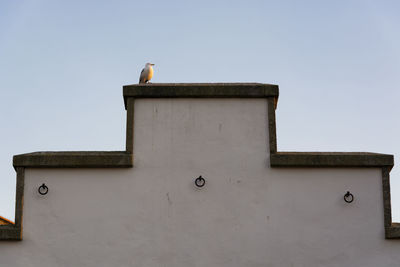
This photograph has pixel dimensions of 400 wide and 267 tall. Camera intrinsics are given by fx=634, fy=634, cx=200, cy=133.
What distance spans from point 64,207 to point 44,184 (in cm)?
63

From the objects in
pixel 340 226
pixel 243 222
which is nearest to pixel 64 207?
pixel 243 222

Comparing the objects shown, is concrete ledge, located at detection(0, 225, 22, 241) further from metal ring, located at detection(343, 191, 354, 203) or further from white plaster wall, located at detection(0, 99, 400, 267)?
metal ring, located at detection(343, 191, 354, 203)

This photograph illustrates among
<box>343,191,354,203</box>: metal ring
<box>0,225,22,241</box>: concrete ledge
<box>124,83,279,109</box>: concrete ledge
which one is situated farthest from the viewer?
<box>124,83,279,109</box>: concrete ledge

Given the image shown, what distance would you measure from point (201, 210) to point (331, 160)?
9.21 ft

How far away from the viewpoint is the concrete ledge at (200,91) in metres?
13.1

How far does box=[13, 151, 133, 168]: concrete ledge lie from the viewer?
12.7 metres

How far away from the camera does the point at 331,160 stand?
12.8m

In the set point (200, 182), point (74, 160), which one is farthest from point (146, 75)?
point (200, 182)

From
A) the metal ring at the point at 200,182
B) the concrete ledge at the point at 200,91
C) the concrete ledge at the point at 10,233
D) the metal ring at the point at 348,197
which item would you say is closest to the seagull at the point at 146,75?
the concrete ledge at the point at 200,91

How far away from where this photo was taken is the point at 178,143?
1296 cm

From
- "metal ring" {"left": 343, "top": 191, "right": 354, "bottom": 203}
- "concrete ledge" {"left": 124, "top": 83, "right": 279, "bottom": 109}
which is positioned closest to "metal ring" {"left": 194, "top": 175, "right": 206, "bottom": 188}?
"concrete ledge" {"left": 124, "top": 83, "right": 279, "bottom": 109}

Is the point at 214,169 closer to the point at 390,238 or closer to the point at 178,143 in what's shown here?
the point at 178,143

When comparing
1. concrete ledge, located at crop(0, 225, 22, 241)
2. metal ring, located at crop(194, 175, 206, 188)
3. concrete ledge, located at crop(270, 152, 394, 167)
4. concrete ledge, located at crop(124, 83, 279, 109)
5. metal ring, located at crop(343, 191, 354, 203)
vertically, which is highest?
concrete ledge, located at crop(124, 83, 279, 109)

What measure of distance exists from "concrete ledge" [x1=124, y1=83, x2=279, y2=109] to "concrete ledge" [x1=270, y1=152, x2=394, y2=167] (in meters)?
1.38
